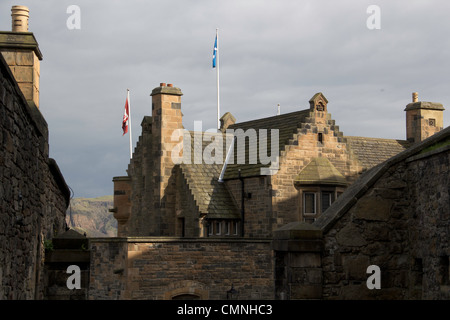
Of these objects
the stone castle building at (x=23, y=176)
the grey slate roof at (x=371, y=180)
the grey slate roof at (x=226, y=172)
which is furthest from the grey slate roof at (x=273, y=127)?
the grey slate roof at (x=371, y=180)

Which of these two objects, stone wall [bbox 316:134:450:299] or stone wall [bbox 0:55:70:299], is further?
stone wall [bbox 316:134:450:299]

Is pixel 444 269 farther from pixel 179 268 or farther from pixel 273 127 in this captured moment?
pixel 273 127

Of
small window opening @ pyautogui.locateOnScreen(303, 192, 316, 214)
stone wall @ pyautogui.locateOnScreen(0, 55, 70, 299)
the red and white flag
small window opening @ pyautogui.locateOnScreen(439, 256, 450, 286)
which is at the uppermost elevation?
the red and white flag

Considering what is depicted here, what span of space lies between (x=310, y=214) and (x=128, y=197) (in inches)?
376

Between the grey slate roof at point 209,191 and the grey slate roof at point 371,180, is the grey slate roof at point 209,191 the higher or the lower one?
the higher one

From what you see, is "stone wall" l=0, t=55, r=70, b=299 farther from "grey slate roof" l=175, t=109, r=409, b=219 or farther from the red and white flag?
the red and white flag

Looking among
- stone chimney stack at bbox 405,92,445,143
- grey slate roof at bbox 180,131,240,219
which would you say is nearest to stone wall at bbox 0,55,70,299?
grey slate roof at bbox 180,131,240,219

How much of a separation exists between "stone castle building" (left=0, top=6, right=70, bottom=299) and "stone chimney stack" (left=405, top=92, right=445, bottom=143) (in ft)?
90.4

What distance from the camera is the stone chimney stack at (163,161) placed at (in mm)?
33344

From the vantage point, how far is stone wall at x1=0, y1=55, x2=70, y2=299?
9.37m

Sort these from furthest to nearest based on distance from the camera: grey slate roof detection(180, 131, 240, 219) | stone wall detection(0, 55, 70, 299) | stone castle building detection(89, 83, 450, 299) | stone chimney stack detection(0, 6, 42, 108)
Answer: grey slate roof detection(180, 131, 240, 219)
stone chimney stack detection(0, 6, 42, 108)
stone castle building detection(89, 83, 450, 299)
stone wall detection(0, 55, 70, 299)

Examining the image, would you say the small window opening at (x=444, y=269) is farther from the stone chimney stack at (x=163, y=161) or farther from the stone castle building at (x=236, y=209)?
the stone chimney stack at (x=163, y=161)

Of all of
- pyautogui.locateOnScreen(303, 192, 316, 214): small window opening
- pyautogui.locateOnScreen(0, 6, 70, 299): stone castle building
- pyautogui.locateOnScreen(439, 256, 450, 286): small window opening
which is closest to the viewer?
pyautogui.locateOnScreen(0, 6, 70, 299): stone castle building

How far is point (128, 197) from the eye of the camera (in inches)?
1435
